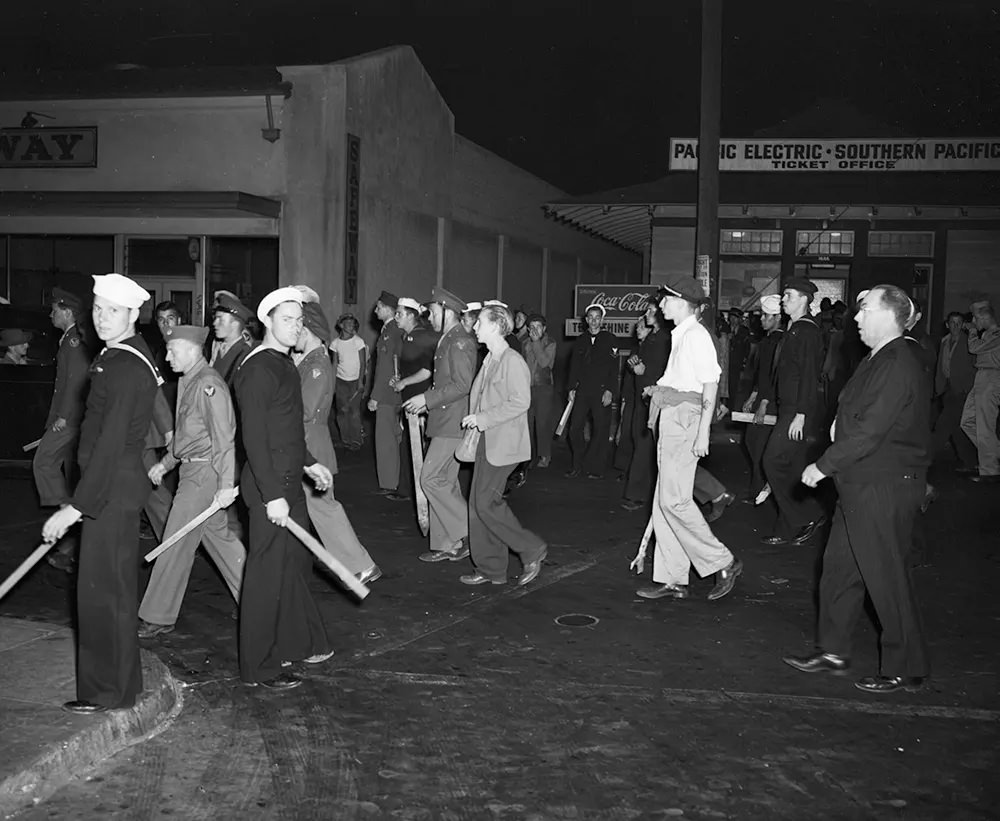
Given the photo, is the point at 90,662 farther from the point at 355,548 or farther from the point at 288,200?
the point at 288,200

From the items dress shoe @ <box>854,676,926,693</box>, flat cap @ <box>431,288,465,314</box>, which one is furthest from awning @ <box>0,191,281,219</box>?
dress shoe @ <box>854,676,926,693</box>

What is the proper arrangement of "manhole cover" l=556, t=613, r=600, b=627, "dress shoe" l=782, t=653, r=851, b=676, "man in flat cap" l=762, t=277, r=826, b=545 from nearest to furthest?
"dress shoe" l=782, t=653, r=851, b=676 < "manhole cover" l=556, t=613, r=600, b=627 < "man in flat cap" l=762, t=277, r=826, b=545

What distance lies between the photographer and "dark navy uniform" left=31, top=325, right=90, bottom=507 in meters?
7.89

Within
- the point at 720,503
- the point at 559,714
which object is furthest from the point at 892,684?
the point at 720,503

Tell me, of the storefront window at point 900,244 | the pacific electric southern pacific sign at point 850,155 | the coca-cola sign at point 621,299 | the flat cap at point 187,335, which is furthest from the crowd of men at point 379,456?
the storefront window at point 900,244

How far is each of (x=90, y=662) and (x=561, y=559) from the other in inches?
176

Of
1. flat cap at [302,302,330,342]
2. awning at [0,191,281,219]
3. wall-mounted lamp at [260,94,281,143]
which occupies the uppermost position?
wall-mounted lamp at [260,94,281,143]

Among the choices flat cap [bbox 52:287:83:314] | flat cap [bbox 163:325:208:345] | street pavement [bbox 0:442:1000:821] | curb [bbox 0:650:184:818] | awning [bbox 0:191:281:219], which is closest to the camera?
curb [bbox 0:650:184:818]

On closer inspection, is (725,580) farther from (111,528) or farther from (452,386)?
(111,528)

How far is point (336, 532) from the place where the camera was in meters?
7.75

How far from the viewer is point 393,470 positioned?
1184cm

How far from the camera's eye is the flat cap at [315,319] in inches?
286

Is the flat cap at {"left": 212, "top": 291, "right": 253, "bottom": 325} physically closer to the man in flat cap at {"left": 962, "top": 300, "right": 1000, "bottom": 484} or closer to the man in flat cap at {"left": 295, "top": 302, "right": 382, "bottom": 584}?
the man in flat cap at {"left": 295, "top": 302, "right": 382, "bottom": 584}

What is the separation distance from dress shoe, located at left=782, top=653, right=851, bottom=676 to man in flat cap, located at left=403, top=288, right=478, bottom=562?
3196mm
